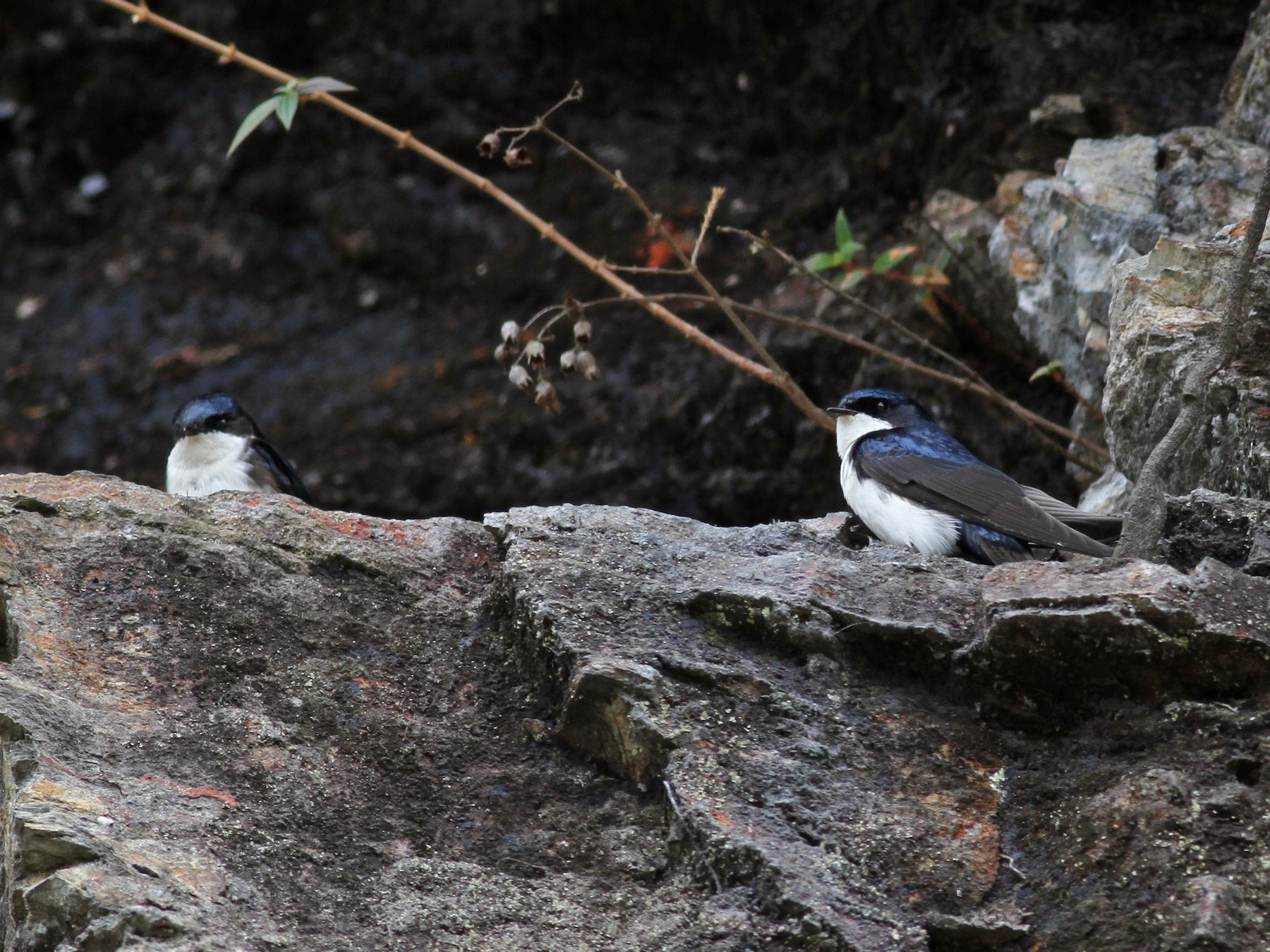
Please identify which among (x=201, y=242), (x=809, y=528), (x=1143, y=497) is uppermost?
(x=201, y=242)

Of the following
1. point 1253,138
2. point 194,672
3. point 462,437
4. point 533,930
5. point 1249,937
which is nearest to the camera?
point 1249,937

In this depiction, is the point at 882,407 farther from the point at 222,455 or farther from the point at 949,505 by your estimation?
the point at 222,455

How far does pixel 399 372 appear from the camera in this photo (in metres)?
6.17

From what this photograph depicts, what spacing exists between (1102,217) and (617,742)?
2.61m

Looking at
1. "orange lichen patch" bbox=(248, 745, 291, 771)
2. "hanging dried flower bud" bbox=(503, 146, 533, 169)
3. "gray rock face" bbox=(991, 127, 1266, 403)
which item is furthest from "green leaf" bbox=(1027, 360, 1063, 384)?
"orange lichen patch" bbox=(248, 745, 291, 771)

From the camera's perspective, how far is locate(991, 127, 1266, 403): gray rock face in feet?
14.8

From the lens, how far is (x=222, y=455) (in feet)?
18.6

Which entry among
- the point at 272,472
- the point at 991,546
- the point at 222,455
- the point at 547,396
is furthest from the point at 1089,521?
the point at 222,455

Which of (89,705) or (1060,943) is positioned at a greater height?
(89,705)

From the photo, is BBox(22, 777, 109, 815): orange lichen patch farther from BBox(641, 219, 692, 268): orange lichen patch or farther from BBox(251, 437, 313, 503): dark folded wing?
BBox(641, 219, 692, 268): orange lichen patch

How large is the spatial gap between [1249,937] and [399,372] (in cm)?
449

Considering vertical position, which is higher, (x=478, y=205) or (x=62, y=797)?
(x=478, y=205)

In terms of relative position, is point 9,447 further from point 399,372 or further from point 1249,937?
point 1249,937

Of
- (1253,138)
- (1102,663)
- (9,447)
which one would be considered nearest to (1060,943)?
(1102,663)
